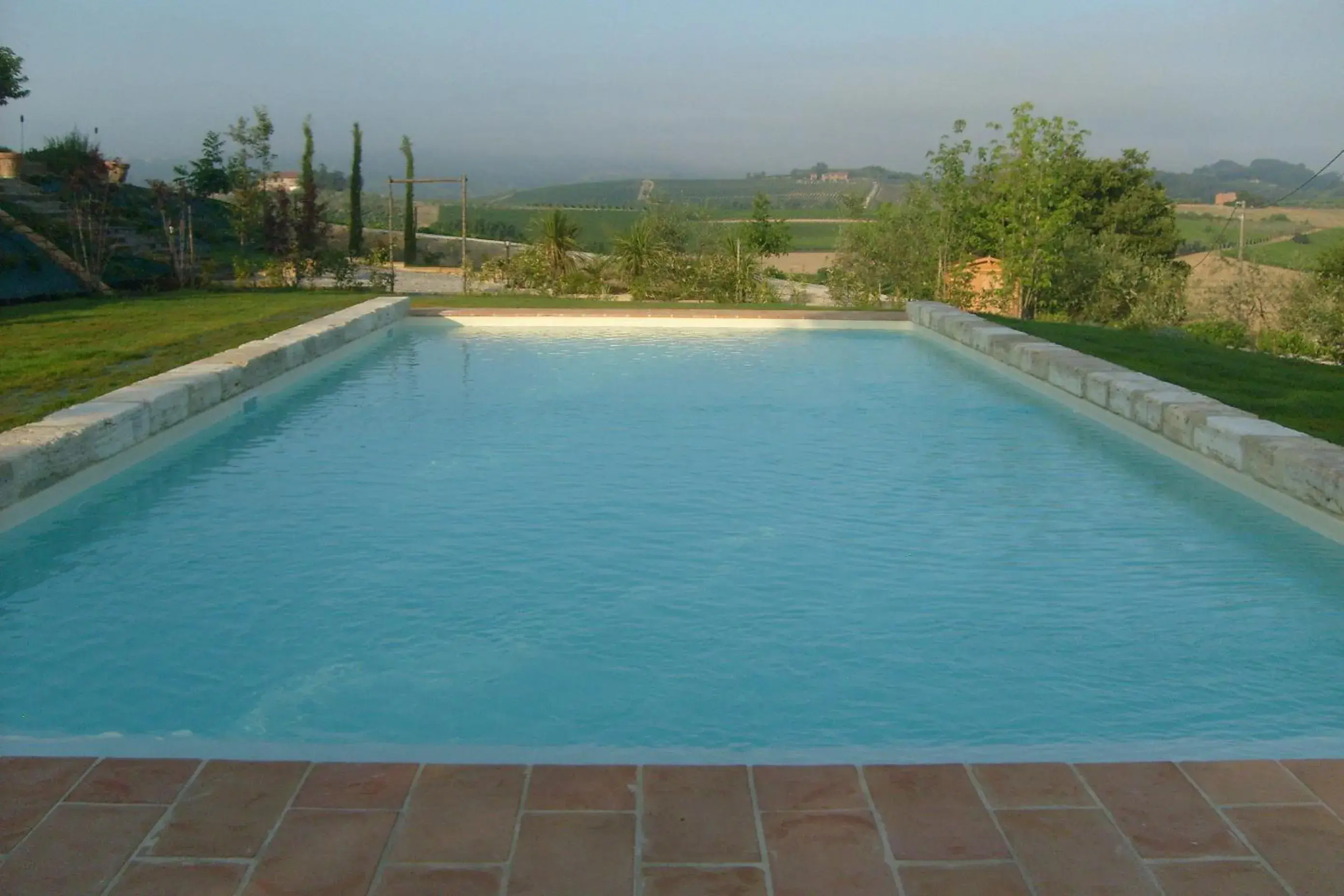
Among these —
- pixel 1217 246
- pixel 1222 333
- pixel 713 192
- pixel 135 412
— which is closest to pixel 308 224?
pixel 135 412

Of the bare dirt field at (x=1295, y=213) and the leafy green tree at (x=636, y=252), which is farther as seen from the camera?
the bare dirt field at (x=1295, y=213)

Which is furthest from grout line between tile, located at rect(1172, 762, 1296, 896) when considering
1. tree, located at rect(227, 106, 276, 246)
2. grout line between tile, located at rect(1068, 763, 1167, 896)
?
tree, located at rect(227, 106, 276, 246)

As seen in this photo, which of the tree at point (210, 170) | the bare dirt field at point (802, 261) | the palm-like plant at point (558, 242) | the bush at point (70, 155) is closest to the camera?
the bush at point (70, 155)

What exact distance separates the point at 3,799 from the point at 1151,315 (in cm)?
1370

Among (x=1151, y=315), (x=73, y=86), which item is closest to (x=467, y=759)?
(x=1151, y=315)

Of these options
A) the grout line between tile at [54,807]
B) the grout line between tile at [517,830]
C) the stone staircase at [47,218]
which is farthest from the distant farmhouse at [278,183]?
the grout line between tile at [517,830]

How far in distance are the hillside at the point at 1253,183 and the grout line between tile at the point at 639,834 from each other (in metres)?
28.0

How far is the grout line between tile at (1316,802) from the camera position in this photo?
2.15 m

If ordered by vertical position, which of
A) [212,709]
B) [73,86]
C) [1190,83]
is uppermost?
[1190,83]

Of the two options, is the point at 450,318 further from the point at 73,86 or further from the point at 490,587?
the point at 73,86

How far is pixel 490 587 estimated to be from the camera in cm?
392

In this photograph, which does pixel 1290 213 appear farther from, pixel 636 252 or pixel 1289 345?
pixel 636 252

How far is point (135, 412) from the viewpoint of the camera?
534 cm

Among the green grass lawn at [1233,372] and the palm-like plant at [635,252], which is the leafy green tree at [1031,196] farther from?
the palm-like plant at [635,252]
